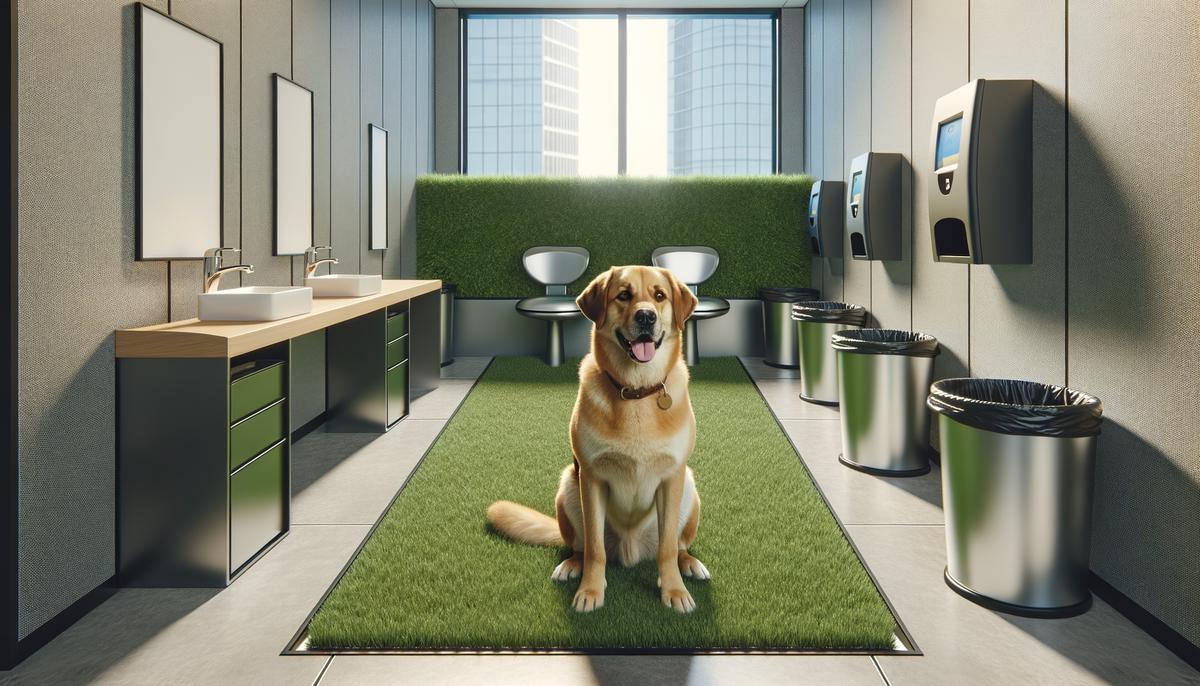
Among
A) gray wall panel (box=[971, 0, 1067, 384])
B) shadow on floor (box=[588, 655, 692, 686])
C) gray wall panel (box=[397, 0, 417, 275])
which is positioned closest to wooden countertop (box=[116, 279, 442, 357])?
shadow on floor (box=[588, 655, 692, 686])

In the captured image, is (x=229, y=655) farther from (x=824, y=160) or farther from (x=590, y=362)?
(x=824, y=160)

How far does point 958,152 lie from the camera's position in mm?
2752

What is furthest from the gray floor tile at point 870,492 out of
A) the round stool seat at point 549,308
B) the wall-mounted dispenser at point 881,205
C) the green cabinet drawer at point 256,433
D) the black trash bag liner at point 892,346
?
the round stool seat at point 549,308

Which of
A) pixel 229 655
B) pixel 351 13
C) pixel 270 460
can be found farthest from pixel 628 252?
pixel 229 655

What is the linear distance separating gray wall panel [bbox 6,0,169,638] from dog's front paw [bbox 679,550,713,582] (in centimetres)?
160

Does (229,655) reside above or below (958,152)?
below

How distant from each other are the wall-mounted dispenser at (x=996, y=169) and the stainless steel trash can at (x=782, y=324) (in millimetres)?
3165

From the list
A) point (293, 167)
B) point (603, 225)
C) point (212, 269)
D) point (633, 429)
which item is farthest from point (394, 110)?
point (633, 429)

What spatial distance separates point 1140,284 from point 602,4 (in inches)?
248

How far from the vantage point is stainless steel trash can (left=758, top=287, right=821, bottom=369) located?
590cm

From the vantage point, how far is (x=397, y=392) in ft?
13.9

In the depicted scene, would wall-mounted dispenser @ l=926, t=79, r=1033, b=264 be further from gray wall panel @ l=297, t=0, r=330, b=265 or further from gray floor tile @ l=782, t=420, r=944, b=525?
gray wall panel @ l=297, t=0, r=330, b=265

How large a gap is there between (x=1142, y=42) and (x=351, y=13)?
13.6 feet

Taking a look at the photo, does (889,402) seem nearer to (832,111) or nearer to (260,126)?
(260,126)
